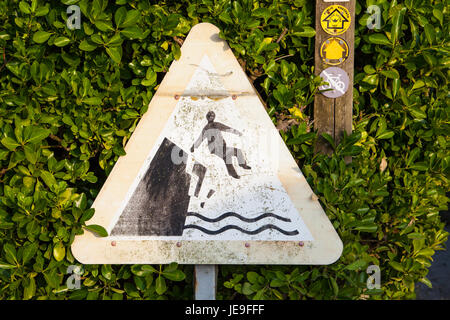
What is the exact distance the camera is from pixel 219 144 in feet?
6.36

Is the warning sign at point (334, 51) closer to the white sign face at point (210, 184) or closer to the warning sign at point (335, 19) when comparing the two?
the warning sign at point (335, 19)

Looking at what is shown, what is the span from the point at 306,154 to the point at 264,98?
1.13 ft

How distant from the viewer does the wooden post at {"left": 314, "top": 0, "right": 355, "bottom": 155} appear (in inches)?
85.8

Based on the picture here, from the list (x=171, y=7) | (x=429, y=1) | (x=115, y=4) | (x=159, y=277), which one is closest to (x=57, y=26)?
(x=115, y=4)

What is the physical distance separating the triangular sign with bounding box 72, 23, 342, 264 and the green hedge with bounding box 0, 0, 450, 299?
129 millimetres

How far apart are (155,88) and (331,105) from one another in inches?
31.1

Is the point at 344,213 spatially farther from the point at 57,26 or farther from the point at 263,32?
the point at 57,26

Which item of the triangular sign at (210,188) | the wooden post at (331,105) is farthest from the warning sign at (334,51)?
the triangular sign at (210,188)

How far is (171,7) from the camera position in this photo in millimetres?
2221

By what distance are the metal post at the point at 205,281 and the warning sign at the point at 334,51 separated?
1034mm

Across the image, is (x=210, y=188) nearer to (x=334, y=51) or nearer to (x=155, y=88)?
(x=155, y=88)

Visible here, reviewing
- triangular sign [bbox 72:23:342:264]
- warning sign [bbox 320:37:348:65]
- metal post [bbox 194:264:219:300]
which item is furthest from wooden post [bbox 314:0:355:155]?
metal post [bbox 194:264:219:300]

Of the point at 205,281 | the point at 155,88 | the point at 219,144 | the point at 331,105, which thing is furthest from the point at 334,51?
the point at 205,281

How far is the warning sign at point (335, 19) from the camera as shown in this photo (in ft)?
7.07
